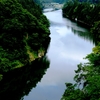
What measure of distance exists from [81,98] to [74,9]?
383 feet

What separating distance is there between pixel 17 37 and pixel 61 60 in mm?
12215

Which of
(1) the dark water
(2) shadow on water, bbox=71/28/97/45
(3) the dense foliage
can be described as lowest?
(2) shadow on water, bbox=71/28/97/45

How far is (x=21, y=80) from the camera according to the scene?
154 ft

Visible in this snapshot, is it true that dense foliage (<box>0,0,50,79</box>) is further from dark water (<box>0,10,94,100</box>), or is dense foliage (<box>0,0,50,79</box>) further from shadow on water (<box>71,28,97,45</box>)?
shadow on water (<box>71,28,97,45</box>)

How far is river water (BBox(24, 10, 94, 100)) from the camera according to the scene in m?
41.5

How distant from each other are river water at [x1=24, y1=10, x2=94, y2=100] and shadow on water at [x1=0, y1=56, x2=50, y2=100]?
4.14 feet

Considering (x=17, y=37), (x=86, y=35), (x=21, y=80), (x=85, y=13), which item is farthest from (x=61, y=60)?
(x=85, y=13)

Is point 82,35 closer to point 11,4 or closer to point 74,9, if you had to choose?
point 11,4

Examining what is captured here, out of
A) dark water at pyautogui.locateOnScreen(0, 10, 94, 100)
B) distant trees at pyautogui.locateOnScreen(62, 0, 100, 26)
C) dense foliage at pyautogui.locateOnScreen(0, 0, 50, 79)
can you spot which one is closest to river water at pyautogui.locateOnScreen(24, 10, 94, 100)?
dark water at pyautogui.locateOnScreen(0, 10, 94, 100)

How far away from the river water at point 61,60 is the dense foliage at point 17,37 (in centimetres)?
529

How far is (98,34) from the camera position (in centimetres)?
7994

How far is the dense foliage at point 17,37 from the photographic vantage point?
5041 centimetres

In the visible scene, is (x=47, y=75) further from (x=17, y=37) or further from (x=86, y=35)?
(x=86, y=35)

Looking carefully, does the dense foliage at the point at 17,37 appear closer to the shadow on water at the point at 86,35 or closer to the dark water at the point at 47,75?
the dark water at the point at 47,75
